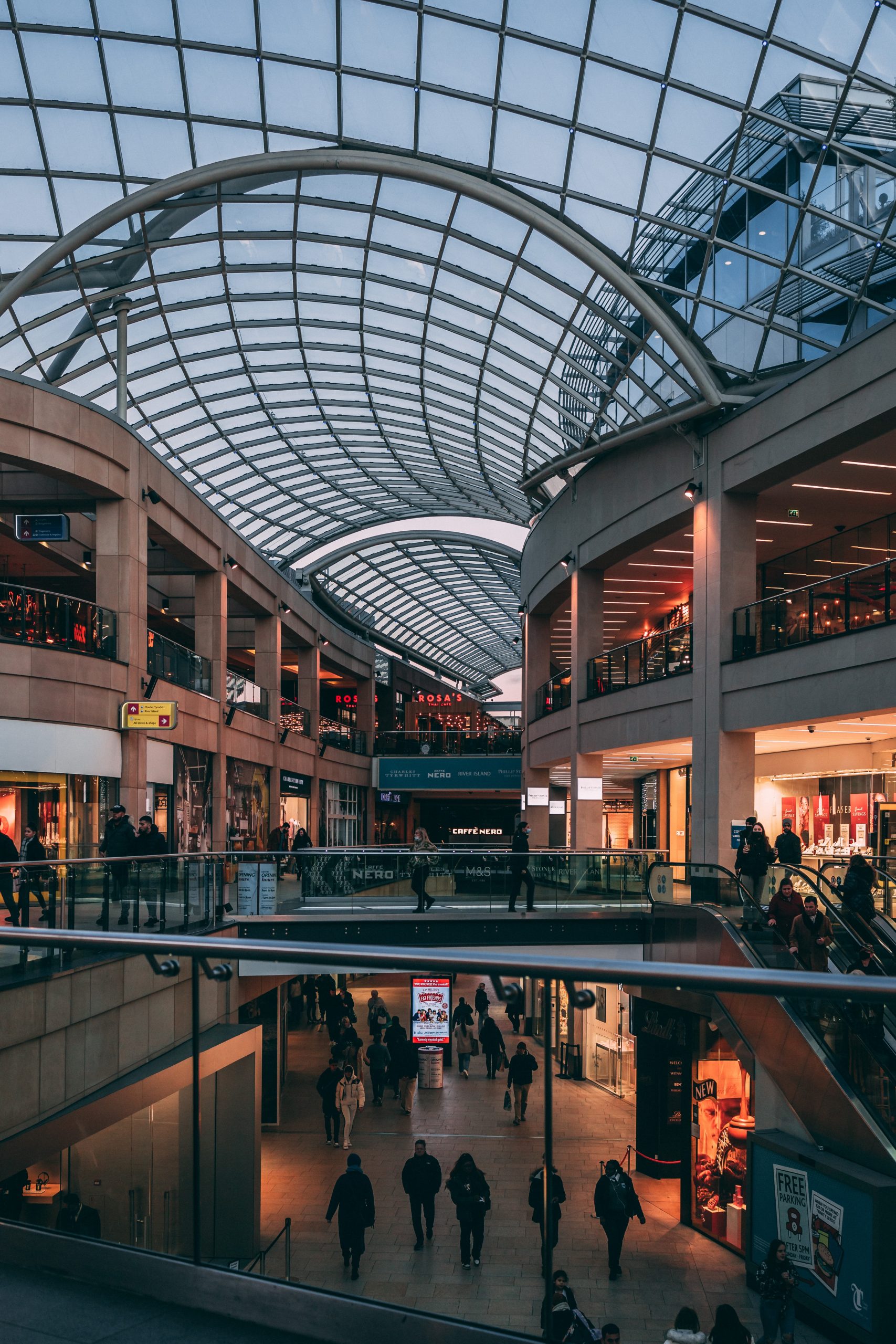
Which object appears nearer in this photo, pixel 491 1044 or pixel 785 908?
pixel 491 1044

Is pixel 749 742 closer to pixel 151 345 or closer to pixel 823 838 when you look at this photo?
pixel 823 838

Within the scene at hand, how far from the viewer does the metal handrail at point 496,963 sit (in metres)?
2.81

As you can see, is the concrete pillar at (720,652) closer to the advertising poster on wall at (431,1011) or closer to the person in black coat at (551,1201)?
the advertising poster on wall at (431,1011)

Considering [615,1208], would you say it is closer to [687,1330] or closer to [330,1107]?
[687,1330]

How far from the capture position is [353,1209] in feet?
11.7

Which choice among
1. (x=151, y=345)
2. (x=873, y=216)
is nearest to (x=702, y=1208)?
(x=873, y=216)

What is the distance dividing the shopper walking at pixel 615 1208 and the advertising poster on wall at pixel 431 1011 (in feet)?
2.25

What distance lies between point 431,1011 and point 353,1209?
67 centimetres

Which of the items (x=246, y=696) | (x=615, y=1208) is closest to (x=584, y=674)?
(x=246, y=696)

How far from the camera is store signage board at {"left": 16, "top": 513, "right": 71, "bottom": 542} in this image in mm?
23625

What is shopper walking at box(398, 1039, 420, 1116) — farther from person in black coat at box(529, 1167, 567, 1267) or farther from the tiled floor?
person in black coat at box(529, 1167, 567, 1267)

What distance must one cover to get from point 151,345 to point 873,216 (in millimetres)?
21043

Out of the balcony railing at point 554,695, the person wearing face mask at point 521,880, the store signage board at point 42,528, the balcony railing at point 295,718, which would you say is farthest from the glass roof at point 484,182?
the balcony railing at point 295,718

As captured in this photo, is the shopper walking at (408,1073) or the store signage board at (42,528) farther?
the store signage board at (42,528)
